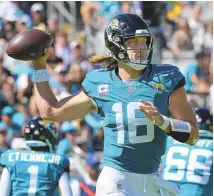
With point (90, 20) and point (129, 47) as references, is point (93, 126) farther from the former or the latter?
point (129, 47)

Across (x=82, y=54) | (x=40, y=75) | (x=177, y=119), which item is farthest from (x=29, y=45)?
(x=82, y=54)

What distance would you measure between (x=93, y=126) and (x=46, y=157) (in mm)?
4802

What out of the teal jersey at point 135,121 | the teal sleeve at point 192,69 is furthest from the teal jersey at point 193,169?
the teal sleeve at point 192,69

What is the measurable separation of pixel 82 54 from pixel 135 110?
769cm

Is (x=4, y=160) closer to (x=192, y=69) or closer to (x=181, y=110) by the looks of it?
(x=181, y=110)

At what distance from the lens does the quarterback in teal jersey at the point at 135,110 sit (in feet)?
13.9

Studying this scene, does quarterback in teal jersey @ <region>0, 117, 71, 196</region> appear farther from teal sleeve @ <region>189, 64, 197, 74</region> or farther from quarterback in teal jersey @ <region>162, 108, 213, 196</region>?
teal sleeve @ <region>189, 64, 197, 74</region>

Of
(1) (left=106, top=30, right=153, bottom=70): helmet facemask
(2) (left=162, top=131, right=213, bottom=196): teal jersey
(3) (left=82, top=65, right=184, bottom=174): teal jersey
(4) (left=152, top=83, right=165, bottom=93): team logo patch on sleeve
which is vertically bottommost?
(2) (left=162, top=131, right=213, bottom=196): teal jersey

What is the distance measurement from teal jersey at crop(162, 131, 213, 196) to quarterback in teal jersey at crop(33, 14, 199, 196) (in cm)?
197

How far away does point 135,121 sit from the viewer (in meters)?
4.24

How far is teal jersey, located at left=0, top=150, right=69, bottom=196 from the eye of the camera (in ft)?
18.5

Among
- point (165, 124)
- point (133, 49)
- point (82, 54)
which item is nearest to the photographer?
point (165, 124)

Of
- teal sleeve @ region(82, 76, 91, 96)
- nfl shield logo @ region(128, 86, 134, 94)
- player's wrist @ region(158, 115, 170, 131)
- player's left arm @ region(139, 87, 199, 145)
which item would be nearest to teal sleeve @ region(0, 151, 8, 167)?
teal sleeve @ region(82, 76, 91, 96)

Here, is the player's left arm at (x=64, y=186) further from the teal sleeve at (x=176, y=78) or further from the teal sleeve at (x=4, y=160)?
the teal sleeve at (x=176, y=78)
